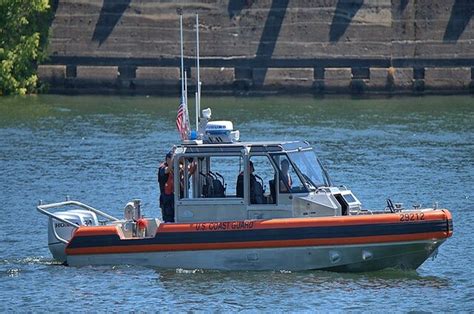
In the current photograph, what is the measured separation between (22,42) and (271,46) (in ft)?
30.2

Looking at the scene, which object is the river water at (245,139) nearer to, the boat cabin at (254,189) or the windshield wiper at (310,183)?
the boat cabin at (254,189)

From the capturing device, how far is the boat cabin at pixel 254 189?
82.4 ft

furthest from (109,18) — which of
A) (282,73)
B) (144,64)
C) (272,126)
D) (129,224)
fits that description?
(129,224)

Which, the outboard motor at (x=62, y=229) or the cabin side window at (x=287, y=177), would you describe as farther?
the outboard motor at (x=62, y=229)

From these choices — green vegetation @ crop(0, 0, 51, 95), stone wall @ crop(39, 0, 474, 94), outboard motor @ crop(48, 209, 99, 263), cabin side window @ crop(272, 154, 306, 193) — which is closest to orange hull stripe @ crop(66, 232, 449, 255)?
outboard motor @ crop(48, 209, 99, 263)

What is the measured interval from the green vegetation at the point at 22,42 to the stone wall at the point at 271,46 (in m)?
0.65

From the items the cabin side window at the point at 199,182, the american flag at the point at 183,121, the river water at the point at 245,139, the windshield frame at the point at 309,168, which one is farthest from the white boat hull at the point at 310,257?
the american flag at the point at 183,121

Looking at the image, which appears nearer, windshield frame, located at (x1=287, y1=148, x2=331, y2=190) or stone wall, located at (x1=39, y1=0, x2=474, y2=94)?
windshield frame, located at (x1=287, y1=148, x2=331, y2=190)

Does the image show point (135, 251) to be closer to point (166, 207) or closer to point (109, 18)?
point (166, 207)

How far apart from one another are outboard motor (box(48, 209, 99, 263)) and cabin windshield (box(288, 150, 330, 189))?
11.7 ft

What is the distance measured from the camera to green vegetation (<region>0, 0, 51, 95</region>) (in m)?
57.2

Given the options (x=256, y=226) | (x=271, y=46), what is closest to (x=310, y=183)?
(x=256, y=226)

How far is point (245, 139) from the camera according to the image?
1668 inches

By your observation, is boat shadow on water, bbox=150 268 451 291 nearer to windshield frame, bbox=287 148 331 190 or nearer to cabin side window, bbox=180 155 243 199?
cabin side window, bbox=180 155 243 199
